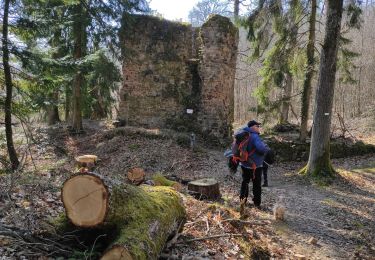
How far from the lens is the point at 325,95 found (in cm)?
1115

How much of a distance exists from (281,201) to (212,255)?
452cm

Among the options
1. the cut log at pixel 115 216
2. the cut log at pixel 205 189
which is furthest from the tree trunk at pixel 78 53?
the cut log at pixel 115 216

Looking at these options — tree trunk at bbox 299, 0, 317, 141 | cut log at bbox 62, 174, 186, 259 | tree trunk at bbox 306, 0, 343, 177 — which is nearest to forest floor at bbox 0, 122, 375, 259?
cut log at bbox 62, 174, 186, 259

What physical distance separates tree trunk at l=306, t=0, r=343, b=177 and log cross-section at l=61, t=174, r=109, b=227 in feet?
29.8

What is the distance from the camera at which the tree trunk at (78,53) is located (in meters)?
17.0

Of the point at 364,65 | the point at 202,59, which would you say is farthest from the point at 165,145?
the point at 364,65

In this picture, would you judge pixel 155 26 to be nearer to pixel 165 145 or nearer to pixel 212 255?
pixel 165 145

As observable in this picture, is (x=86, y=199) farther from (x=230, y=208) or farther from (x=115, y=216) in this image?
(x=230, y=208)

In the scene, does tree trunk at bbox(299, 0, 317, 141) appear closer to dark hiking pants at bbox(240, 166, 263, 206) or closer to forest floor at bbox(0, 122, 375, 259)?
forest floor at bbox(0, 122, 375, 259)

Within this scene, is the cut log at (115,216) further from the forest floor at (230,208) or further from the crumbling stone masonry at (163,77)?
the crumbling stone masonry at (163,77)

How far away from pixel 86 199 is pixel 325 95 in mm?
9234

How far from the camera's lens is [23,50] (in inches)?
415

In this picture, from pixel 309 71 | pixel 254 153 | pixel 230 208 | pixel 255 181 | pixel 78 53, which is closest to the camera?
pixel 230 208

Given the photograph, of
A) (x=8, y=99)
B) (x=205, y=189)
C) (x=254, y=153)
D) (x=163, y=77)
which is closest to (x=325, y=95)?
(x=254, y=153)
